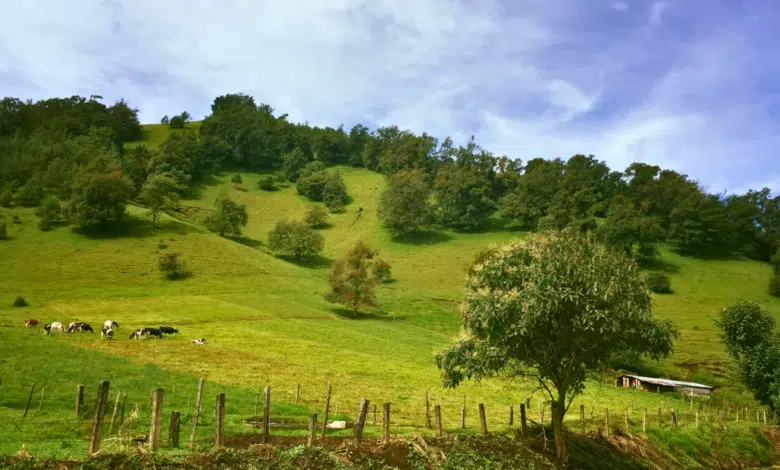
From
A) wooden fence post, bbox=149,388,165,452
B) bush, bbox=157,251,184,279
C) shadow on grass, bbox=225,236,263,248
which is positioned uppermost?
shadow on grass, bbox=225,236,263,248

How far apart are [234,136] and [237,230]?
73.6 meters

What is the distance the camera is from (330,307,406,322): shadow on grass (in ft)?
262

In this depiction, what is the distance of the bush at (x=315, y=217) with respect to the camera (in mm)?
141500

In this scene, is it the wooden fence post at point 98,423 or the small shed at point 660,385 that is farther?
the small shed at point 660,385

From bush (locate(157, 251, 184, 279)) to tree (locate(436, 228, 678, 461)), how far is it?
66729 mm

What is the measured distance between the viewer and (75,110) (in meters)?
171

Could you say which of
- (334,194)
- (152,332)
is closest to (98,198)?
(152,332)

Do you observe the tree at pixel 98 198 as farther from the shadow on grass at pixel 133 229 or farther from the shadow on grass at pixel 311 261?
the shadow on grass at pixel 311 261

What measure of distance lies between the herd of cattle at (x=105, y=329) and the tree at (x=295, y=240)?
2282 inches

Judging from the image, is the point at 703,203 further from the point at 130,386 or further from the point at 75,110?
the point at 75,110

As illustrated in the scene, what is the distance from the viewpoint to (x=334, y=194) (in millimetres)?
159500

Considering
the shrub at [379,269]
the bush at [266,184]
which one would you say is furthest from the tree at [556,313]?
the bush at [266,184]

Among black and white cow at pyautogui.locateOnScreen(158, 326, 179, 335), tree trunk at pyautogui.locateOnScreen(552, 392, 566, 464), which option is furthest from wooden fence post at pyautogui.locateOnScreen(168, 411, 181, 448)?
black and white cow at pyautogui.locateOnScreen(158, 326, 179, 335)

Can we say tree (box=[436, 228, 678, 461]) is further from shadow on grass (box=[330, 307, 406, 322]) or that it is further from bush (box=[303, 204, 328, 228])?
bush (box=[303, 204, 328, 228])
